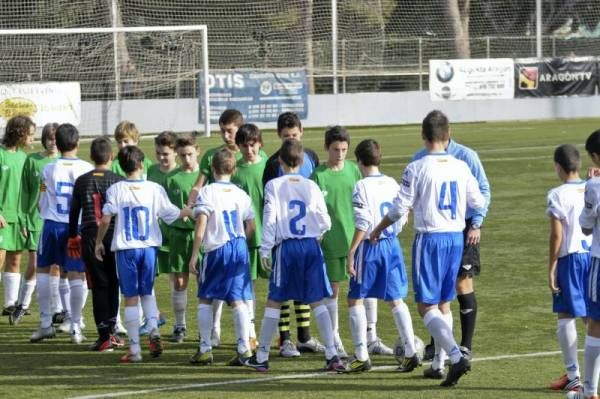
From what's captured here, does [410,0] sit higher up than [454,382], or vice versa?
[410,0]

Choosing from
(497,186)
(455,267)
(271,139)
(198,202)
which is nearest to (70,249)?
(198,202)

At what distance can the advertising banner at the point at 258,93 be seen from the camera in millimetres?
36094

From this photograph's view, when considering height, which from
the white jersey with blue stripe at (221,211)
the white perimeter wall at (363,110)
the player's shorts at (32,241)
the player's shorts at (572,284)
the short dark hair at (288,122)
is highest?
the white perimeter wall at (363,110)

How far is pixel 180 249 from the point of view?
422 inches

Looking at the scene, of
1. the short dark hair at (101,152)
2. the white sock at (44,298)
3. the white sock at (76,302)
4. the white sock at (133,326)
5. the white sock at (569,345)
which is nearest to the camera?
the white sock at (569,345)

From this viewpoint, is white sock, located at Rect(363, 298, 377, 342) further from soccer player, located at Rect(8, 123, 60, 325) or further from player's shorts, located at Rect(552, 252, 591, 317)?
soccer player, located at Rect(8, 123, 60, 325)

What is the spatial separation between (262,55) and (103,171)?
29.4 m

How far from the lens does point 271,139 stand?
32.5m

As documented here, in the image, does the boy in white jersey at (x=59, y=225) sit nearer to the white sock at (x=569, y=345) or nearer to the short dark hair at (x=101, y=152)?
the short dark hair at (x=101, y=152)

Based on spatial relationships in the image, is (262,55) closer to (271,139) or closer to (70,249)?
(271,139)

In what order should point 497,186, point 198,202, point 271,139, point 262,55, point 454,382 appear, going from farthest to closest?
point 262,55 < point 271,139 < point 497,186 < point 198,202 < point 454,382

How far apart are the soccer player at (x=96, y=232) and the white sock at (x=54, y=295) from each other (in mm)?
969

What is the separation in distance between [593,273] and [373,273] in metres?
1.88

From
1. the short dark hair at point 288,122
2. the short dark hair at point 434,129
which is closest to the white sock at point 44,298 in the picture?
the short dark hair at point 288,122
